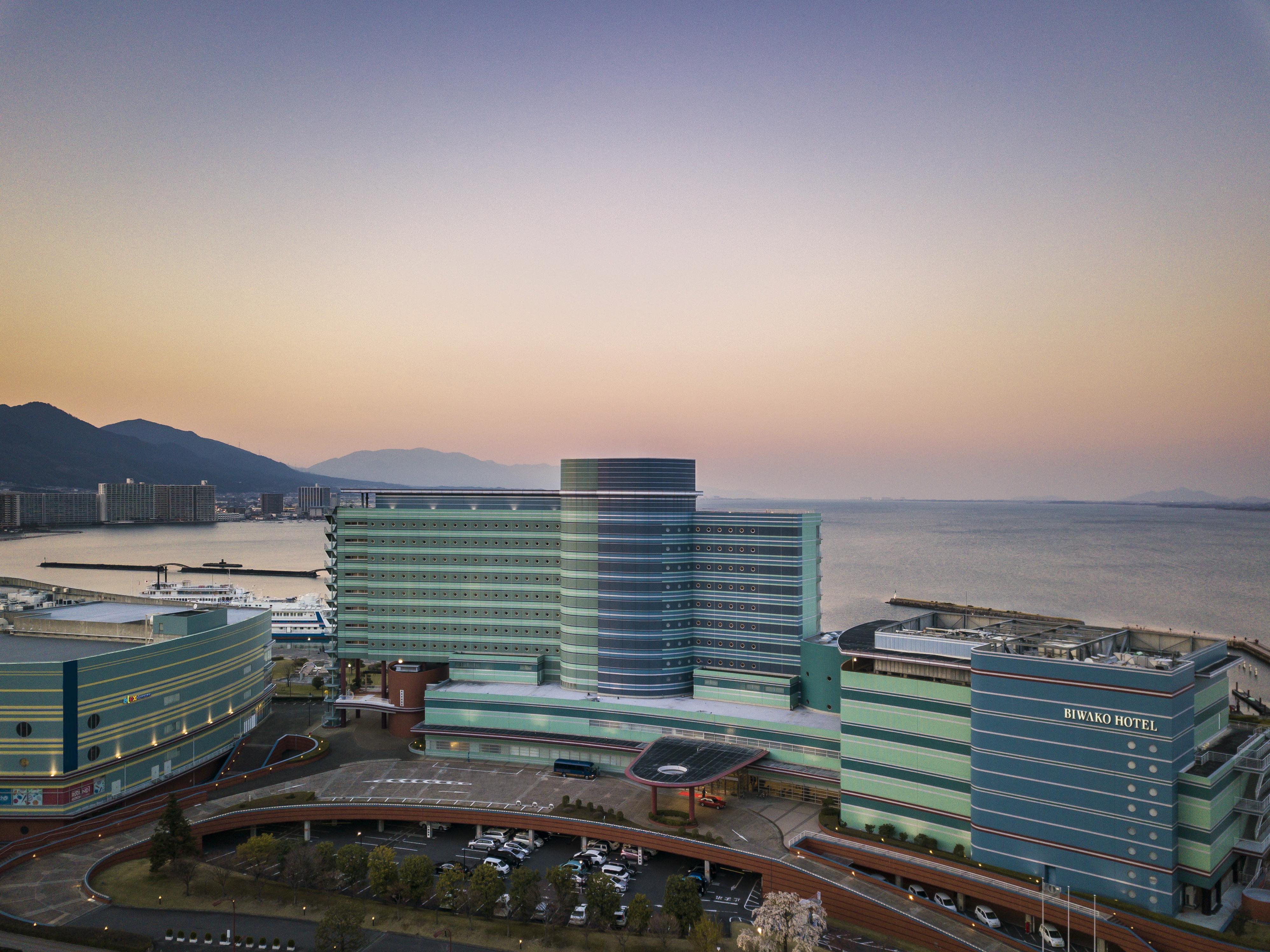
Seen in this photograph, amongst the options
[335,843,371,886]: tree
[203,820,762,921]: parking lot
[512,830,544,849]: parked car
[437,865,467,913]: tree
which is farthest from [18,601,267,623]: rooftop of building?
[437,865,467,913]: tree

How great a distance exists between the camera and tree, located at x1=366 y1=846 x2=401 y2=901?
39.8 m

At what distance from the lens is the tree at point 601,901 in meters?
36.8

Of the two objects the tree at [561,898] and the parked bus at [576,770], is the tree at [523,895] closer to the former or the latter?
the tree at [561,898]

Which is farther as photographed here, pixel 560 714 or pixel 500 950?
pixel 560 714

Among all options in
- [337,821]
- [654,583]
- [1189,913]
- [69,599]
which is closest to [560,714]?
[654,583]

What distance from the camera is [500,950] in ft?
120

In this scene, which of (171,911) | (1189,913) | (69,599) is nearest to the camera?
(1189,913)

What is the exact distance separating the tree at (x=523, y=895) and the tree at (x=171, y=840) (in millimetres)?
19496

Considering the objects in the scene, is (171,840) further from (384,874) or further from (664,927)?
(664,927)

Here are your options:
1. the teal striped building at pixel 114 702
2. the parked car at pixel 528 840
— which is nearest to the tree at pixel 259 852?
the teal striped building at pixel 114 702

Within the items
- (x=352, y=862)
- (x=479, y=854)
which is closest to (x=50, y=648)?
(x=352, y=862)

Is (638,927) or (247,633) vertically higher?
(247,633)

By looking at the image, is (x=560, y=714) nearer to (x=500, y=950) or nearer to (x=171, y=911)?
(x=500, y=950)

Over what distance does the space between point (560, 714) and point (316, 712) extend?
94.1 ft
